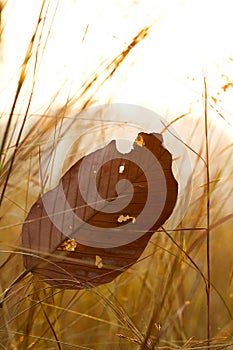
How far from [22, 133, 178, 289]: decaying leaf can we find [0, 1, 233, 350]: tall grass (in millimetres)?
23

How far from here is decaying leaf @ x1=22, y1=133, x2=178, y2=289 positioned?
0.68 m

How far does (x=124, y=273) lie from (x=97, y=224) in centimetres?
49

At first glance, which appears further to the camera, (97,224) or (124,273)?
(124,273)

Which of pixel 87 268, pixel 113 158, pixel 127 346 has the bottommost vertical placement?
pixel 127 346

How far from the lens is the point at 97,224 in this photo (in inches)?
27.5

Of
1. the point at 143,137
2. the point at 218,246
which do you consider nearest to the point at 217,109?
the point at 143,137

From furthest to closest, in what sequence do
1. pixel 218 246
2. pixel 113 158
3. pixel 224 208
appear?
pixel 218 246 → pixel 224 208 → pixel 113 158

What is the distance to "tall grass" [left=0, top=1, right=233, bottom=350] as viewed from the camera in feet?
2.42

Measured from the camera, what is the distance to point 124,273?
118 centimetres

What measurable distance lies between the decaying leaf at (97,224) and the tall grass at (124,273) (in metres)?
0.02

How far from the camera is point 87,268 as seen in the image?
2.30 ft

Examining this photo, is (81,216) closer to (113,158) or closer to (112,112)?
(113,158)

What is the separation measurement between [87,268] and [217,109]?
0.30 meters

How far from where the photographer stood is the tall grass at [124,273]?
74 cm
